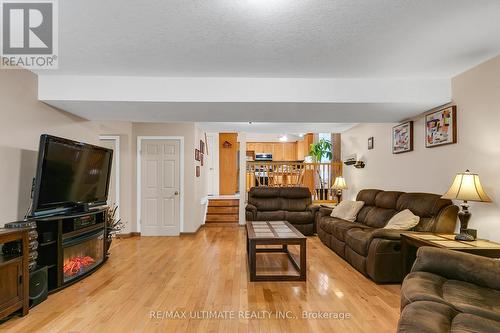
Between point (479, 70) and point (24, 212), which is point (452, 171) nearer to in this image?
point (479, 70)

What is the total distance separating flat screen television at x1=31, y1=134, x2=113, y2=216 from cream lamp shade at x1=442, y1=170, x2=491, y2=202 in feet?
13.1

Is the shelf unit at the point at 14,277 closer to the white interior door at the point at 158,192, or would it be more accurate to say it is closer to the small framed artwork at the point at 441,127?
the white interior door at the point at 158,192

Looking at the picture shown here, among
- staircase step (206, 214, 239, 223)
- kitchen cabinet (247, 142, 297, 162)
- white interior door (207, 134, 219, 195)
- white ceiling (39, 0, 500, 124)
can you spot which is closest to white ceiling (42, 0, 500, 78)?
→ white ceiling (39, 0, 500, 124)

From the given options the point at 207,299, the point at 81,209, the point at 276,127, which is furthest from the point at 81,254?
the point at 276,127

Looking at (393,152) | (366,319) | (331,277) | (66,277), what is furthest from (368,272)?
(66,277)

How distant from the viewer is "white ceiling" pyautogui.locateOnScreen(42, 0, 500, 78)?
195cm

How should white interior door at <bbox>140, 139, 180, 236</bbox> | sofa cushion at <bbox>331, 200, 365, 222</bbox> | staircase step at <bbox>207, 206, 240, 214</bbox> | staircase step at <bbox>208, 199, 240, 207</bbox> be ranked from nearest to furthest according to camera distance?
1. sofa cushion at <bbox>331, 200, 365, 222</bbox>
2. white interior door at <bbox>140, 139, 180, 236</bbox>
3. staircase step at <bbox>207, 206, 240, 214</bbox>
4. staircase step at <bbox>208, 199, 240, 207</bbox>

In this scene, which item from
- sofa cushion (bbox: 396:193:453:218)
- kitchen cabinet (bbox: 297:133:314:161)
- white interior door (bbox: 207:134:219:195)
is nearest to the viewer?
sofa cushion (bbox: 396:193:453:218)

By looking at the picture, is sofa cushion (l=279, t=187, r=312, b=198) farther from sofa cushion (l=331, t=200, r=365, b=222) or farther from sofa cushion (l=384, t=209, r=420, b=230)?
sofa cushion (l=384, t=209, r=420, b=230)

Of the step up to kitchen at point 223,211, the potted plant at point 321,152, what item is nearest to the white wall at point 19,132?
the step up to kitchen at point 223,211

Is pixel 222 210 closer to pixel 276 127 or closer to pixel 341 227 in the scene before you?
pixel 276 127

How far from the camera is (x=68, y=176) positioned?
10.5 ft

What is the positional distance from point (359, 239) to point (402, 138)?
6.06 ft

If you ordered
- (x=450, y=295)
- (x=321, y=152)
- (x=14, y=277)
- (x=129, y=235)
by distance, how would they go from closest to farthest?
(x=450, y=295)
(x=14, y=277)
(x=129, y=235)
(x=321, y=152)
